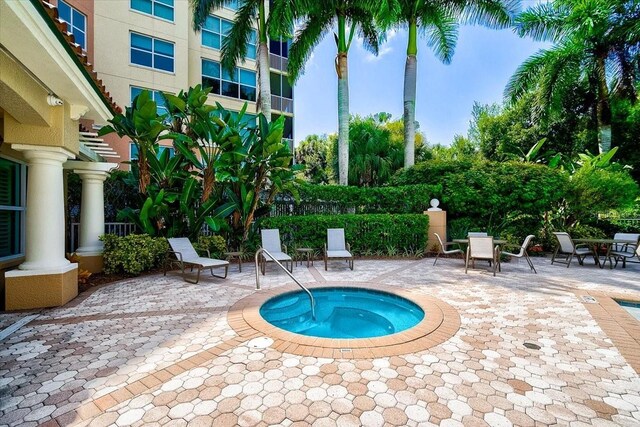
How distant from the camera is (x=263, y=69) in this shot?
13859 mm

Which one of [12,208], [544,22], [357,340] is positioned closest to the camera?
[357,340]

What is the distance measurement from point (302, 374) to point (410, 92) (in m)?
15.4

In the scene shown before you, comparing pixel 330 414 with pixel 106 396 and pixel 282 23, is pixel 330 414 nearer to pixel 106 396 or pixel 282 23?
pixel 106 396

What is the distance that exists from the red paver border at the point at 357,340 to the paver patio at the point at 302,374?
0.41ft

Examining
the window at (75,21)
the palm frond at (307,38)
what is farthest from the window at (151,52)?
the palm frond at (307,38)

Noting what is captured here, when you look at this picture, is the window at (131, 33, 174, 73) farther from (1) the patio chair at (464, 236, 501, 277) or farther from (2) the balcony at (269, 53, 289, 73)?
(1) the patio chair at (464, 236, 501, 277)

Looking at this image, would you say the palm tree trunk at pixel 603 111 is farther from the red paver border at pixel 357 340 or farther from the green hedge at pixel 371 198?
the red paver border at pixel 357 340

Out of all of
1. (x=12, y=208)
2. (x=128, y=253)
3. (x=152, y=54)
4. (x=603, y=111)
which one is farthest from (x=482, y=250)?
(x=152, y=54)

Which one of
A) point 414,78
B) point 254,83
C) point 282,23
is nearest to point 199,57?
point 254,83

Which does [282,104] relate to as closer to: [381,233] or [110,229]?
[381,233]

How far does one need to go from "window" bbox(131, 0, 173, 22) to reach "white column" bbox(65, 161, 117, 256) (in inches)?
567

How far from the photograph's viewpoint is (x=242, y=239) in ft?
33.5

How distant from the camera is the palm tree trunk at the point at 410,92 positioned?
593 inches

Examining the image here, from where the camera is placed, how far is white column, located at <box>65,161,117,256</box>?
783 cm
